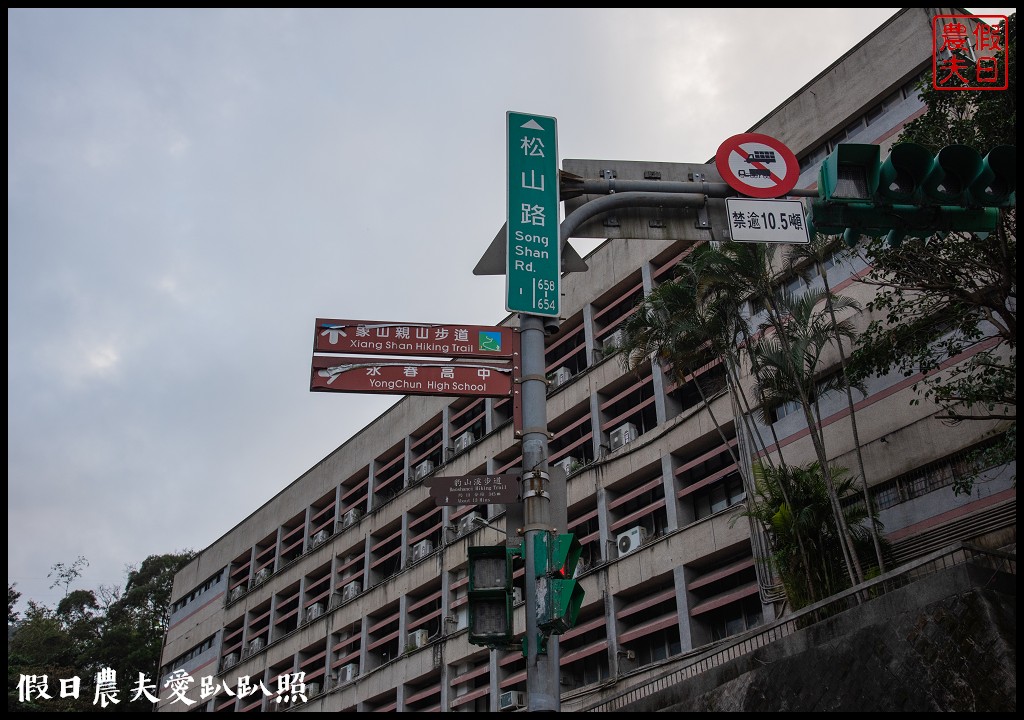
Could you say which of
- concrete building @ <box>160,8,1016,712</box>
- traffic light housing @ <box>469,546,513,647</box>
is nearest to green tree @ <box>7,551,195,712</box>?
concrete building @ <box>160,8,1016,712</box>

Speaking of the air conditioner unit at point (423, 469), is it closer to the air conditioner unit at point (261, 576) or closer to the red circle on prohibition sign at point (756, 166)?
the air conditioner unit at point (261, 576)

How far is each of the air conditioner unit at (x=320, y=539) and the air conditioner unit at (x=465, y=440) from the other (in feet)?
36.3

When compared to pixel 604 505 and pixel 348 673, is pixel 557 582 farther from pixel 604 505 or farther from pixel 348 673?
pixel 348 673

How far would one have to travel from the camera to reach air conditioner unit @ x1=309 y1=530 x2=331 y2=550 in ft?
162

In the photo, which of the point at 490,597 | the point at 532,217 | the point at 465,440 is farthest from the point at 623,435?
the point at 490,597

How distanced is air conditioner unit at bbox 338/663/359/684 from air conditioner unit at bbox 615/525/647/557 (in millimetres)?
17627

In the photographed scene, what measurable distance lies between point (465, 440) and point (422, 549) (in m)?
5.11

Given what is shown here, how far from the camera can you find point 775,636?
1892 cm

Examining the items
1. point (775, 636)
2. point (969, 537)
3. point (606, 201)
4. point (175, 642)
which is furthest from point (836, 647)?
point (175, 642)

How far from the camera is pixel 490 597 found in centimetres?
853

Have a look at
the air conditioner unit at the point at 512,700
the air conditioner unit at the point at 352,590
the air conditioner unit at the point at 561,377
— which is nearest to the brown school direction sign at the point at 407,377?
the air conditioner unit at the point at 512,700

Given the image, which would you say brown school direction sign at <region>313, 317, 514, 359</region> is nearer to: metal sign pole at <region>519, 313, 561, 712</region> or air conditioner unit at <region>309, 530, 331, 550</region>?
metal sign pole at <region>519, 313, 561, 712</region>

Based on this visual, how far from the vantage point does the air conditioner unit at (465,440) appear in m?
42.0

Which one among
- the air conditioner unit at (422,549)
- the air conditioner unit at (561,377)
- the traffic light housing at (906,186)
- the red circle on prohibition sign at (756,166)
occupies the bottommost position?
the traffic light housing at (906,186)
